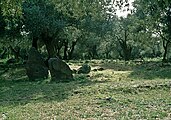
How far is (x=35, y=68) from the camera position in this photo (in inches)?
882

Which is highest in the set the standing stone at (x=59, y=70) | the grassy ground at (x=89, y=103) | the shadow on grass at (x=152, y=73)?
the standing stone at (x=59, y=70)

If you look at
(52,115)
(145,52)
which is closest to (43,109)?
(52,115)

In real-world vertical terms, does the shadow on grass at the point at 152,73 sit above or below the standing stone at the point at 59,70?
below

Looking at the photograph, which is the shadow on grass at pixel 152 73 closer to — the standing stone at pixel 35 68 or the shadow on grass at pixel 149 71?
the shadow on grass at pixel 149 71

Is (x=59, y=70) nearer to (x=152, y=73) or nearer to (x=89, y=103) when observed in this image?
(x=152, y=73)

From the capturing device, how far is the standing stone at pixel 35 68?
2236cm

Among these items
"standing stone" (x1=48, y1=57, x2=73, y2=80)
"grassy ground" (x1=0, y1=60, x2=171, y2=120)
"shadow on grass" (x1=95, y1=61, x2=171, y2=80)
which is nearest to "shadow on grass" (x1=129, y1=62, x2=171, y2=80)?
"shadow on grass" (x1=95, y1=61, x2=171, y2=80)

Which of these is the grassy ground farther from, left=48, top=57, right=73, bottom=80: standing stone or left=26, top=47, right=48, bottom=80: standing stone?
left=26, top=47, right=48, bottom=80: standing stone

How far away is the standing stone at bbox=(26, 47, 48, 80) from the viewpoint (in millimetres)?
22359

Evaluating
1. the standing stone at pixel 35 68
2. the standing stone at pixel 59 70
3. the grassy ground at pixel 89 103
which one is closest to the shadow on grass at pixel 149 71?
the standing stone at pixel 59 70

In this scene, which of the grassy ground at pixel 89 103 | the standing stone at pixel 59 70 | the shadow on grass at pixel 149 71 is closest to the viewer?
the grassy ground at pixel 89 103

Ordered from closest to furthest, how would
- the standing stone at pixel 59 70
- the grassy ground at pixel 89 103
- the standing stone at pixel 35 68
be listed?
1. the grassy ground at pixel 89 103
2. the standing stone at pixel 59 70
3. the standing stone at pixel 35 68

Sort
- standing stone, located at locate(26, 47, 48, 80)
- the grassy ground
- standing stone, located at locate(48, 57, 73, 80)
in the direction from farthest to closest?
standing stone, located at locate(26, 47, 48, 80) < standing stone, located at locate(48, 57, 73, 80) < the grassy ground

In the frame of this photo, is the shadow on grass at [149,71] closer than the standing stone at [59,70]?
No
